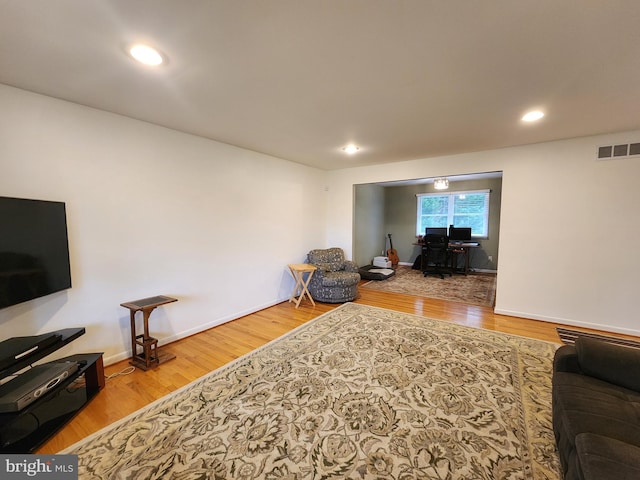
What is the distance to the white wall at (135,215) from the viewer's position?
2094mm

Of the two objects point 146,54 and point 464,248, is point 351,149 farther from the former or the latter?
point 464,248

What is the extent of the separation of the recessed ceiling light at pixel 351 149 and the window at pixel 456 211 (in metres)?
4.57

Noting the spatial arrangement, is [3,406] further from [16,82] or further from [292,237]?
[292,237]

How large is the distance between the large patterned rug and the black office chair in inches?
148

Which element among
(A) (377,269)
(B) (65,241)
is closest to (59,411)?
(B) (65,241)

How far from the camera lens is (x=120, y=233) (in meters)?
2.56

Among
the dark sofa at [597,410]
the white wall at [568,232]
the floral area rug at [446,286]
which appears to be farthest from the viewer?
the floral area rug at [446,286]

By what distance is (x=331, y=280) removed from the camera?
4.31 m

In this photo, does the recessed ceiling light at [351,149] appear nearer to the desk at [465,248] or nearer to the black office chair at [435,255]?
the black office chair at [435,255]

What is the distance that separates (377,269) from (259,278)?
141 inches

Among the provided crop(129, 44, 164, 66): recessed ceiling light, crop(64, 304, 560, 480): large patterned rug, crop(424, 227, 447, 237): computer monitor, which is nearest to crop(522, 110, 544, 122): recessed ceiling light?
crop(64, 304, 560, 480): large patterned rug

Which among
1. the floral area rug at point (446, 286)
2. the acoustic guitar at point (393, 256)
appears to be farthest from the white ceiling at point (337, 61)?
the acoustic guitar at point (393, 256)

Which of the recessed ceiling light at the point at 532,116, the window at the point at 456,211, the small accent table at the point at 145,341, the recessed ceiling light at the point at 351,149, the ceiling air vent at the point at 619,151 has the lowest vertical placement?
the small accent table at the point at 145,341

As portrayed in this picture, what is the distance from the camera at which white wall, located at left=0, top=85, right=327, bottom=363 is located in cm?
209
